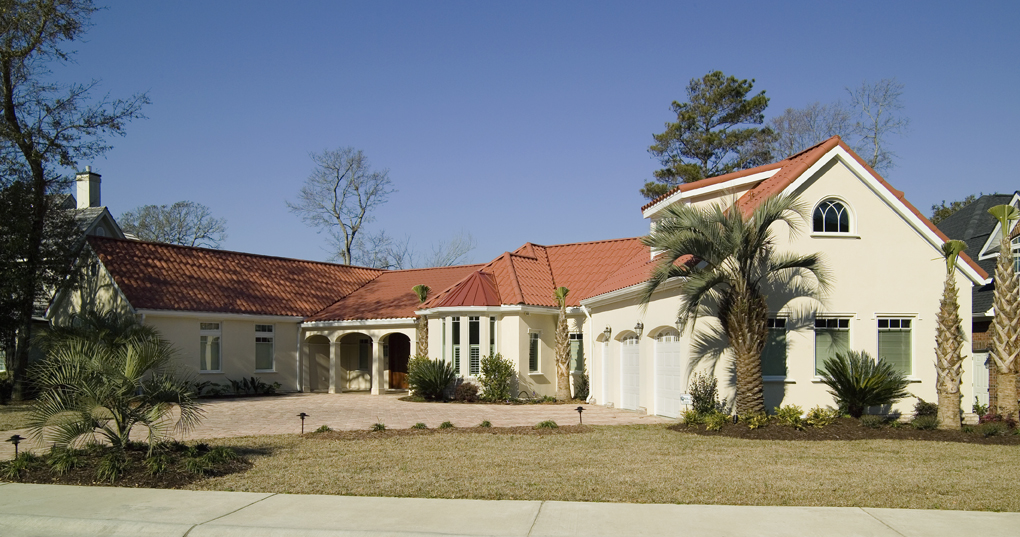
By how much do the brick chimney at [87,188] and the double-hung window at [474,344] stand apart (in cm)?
2139

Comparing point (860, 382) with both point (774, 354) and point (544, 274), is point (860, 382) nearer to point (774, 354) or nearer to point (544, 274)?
point (774, 354)

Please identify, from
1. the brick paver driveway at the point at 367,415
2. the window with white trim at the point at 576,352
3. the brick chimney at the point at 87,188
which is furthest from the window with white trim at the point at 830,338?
the brick chimney at the point at 87,188

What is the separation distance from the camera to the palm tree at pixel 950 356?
15.4 m

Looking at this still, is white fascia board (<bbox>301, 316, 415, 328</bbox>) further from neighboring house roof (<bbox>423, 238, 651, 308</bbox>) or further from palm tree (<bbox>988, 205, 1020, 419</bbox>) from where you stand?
palm tree (<bbox>988, 205, 1020, 419</bbox>)

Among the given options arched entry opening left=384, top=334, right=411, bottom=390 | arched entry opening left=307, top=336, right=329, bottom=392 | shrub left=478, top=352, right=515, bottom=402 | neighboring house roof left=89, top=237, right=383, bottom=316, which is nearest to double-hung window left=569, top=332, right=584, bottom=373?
A: shrub left=478, top=352, right=515, bottom=402

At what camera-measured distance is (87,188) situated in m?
36.9

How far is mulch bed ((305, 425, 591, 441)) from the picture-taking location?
15.0 meters

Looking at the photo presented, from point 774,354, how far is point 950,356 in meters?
3.33

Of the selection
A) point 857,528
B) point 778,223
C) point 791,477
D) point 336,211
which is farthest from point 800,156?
point 336,211

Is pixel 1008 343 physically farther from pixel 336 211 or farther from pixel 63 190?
pixel 336 211

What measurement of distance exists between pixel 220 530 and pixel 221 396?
20.6 m

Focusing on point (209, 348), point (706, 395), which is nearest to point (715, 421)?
point (706, 395)

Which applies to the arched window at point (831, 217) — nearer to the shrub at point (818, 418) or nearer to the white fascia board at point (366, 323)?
the shrub at point (818, 418)

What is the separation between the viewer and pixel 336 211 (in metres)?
49.5
